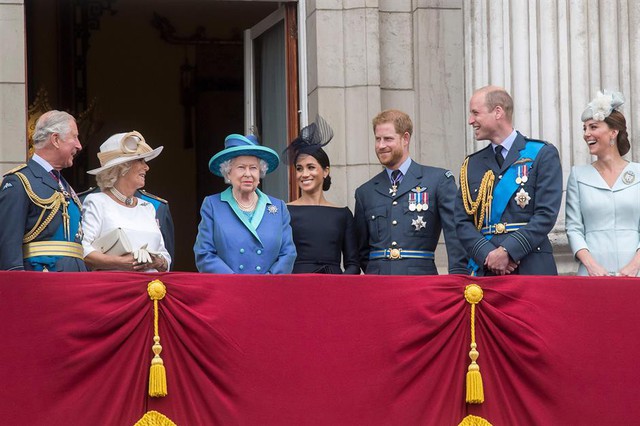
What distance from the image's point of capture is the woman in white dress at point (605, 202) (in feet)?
28.3

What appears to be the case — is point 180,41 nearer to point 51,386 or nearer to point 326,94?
point 326,94

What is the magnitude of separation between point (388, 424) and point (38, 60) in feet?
28.9

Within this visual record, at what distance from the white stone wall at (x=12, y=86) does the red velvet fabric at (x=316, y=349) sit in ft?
9.62

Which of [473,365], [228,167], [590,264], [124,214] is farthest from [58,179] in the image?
[590,264]

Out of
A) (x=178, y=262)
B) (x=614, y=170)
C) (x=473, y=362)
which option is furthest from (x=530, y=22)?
(x=178, y=262)

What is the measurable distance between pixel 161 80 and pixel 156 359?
9663 millimetres

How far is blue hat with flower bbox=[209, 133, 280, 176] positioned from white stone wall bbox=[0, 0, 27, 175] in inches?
72.8

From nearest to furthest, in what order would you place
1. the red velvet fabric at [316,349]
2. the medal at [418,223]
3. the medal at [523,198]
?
the red velvet fabric at [316,349] < the medal at [523,198] < the medal at [418,223]

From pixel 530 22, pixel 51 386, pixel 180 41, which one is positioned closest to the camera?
pixel 51 386

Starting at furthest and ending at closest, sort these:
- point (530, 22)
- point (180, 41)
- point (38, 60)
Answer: point (180, 41) → point (38, 60) → point (530, 22)

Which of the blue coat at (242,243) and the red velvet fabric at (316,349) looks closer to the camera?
the red velvet fabric at (316,349)

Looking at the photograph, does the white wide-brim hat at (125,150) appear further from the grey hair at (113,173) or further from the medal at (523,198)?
the medal at (523,198)

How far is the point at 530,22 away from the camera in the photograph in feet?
35.2

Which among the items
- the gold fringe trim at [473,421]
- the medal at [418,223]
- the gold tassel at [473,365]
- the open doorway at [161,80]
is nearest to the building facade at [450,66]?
the medal at [418,223]
